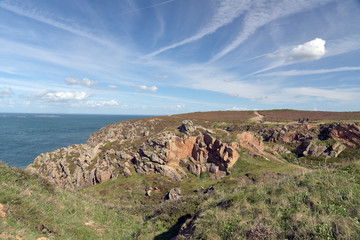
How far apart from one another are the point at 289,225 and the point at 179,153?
35.3m

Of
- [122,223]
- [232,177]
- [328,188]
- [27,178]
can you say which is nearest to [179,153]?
[232,177]

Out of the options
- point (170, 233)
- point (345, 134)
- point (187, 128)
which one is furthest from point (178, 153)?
point (345, 134)

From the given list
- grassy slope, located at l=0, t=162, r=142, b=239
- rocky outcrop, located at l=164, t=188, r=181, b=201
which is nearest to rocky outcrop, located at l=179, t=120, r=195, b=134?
rocky outcrop, located at l=164, t=188, r=181, b=201

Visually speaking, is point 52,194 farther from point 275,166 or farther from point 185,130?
point 275,166

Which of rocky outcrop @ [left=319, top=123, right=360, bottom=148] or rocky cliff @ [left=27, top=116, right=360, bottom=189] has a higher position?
rocky outcrop @ [left=319, top=123, right=360, bottom=148]

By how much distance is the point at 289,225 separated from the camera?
6.44 meters

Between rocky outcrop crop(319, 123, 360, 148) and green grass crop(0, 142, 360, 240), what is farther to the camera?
rocky outcrop crop(319, 123, 360, 148)

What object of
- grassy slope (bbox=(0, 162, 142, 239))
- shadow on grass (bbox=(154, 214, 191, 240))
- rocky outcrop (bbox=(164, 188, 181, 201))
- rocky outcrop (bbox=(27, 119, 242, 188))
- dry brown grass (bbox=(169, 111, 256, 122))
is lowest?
rocky outcrop (bbox=(164, 188, 181, 201))

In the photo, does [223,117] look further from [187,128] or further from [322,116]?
[187,128]

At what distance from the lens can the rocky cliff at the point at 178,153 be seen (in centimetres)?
3753

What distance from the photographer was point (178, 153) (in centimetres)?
4103

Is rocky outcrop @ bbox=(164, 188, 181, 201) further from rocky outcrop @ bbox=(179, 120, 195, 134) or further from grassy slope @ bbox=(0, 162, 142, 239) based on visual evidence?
rocky outcrop @ bbox=(179, 120, 195, 134)

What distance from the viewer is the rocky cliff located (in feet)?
123

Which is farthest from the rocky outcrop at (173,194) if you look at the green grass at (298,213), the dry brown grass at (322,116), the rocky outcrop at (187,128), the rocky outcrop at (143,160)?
the dry brown grass at (322,116)
